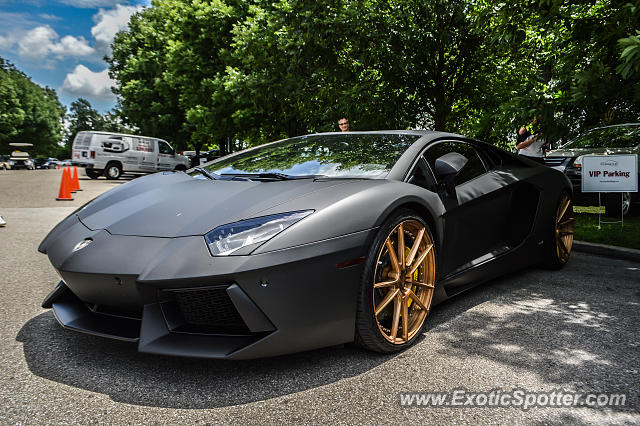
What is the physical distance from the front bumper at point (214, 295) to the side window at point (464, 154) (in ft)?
3.71

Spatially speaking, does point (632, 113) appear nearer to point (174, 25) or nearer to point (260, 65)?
point (260, 65)

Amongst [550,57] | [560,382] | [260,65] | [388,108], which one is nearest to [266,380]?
[560,382]

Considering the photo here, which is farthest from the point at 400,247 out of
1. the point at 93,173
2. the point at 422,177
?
the point at 93,173

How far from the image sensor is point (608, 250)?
17.4 feet

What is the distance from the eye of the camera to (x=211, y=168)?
3525mm

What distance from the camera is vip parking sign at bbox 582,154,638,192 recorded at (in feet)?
20.8

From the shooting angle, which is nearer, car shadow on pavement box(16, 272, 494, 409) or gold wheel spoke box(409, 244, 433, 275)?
car shadow on pavement box(16, 272, 494, 409)

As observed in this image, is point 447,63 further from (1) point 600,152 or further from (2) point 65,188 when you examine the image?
(2) point 65,188

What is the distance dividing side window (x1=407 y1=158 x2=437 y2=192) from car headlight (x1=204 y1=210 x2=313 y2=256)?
0.89 meters

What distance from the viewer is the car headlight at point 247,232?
2180 millimetres

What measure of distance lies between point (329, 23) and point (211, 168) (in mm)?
7987

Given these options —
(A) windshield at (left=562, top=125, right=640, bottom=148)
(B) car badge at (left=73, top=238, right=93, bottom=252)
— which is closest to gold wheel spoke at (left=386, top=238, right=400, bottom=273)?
(B) car badge at (left=73, top=238, right=93, bottom=252)
